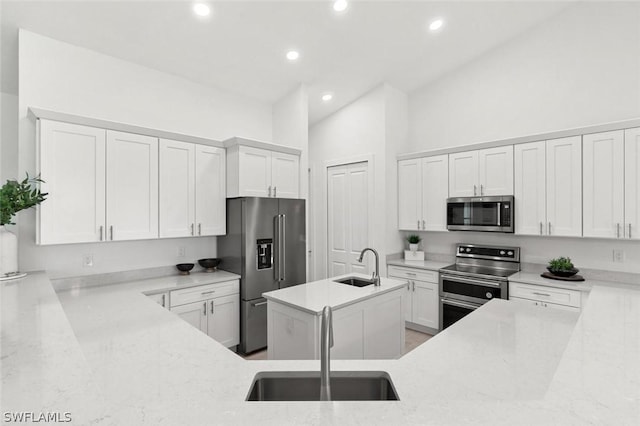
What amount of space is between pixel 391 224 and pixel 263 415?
386cm

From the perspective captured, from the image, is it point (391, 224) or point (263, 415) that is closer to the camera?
point (263, 415)

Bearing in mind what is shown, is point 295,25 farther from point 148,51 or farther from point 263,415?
point 263,415

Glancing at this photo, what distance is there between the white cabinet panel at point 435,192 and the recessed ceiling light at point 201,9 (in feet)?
10.1

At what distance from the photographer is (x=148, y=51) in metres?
3.11

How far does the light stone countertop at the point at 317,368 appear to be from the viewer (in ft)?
2.86

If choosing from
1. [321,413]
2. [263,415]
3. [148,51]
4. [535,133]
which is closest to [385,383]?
[321,413]

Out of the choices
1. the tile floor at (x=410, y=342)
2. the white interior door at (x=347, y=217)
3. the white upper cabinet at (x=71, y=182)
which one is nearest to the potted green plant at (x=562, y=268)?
the tile floor at (x=410, y=342)

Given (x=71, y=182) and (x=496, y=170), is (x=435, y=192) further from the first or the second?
(x=71, y=182)

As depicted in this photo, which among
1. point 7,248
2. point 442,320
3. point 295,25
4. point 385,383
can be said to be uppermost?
point 295,25

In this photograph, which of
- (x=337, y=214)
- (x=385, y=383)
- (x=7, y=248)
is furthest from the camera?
(x=337, y=214)

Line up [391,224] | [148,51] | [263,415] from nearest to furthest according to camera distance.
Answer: [263,415] < [148,51] < [391,224]

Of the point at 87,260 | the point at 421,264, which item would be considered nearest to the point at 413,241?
the point at 421,264

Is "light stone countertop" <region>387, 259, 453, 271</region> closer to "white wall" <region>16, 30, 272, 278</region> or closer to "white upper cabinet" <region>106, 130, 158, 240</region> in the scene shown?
"white wall" <region>16, 30, 272, 278</region>

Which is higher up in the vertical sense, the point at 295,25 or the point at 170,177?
the point at 295,25
